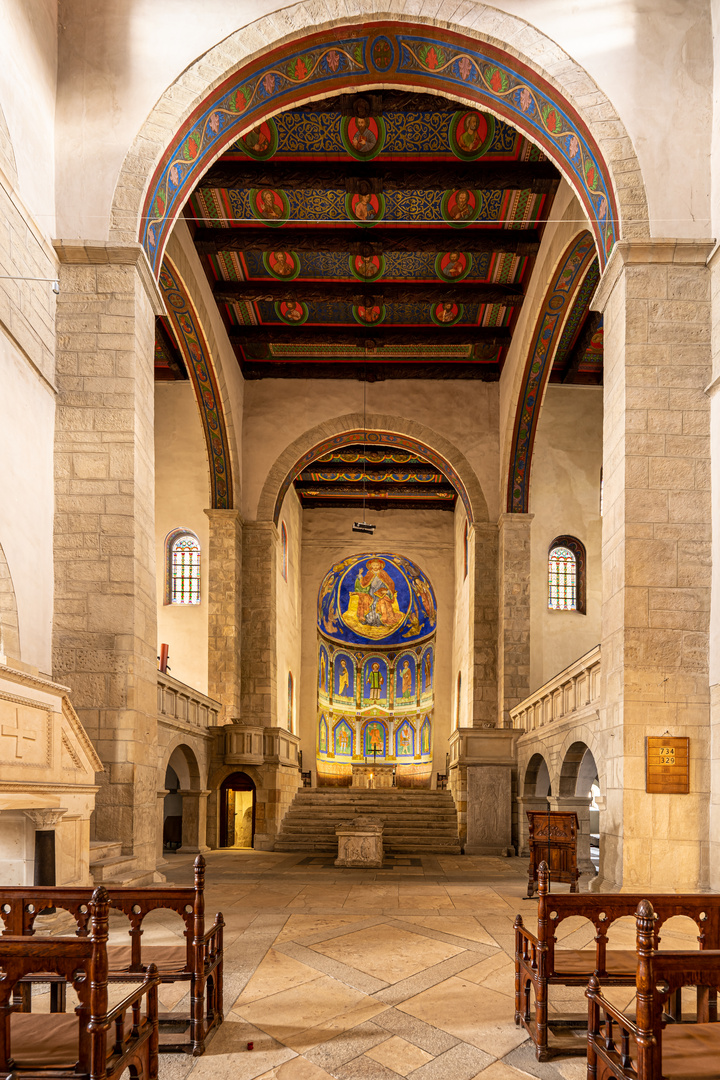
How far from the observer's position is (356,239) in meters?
14.2

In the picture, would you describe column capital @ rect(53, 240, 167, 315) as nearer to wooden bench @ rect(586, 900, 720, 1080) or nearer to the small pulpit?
the small pulpit

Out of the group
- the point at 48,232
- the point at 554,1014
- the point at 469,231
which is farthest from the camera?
the point at 469,231

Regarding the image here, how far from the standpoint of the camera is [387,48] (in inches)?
393

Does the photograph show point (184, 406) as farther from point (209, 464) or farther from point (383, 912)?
point (383, 912)

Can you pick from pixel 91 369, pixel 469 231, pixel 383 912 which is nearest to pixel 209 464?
pixel 469 231

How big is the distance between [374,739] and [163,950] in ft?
82.6

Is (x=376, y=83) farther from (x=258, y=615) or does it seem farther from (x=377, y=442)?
(x=258, y=615)

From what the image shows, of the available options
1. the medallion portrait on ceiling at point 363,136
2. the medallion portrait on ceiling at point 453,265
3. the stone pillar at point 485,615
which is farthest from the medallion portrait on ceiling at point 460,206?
the stone pillar at point 485,615

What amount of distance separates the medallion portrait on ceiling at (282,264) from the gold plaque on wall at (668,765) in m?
10.2

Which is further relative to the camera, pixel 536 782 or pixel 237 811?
pixel 237 811

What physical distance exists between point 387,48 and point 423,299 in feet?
19.5

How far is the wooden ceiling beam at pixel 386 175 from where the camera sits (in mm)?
12695

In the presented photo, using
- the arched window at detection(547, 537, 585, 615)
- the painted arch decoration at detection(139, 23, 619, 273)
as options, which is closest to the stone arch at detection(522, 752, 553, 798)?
the arched window at detection(547, 537, 585, 615)

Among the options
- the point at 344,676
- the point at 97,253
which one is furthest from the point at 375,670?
the point at 97,253
